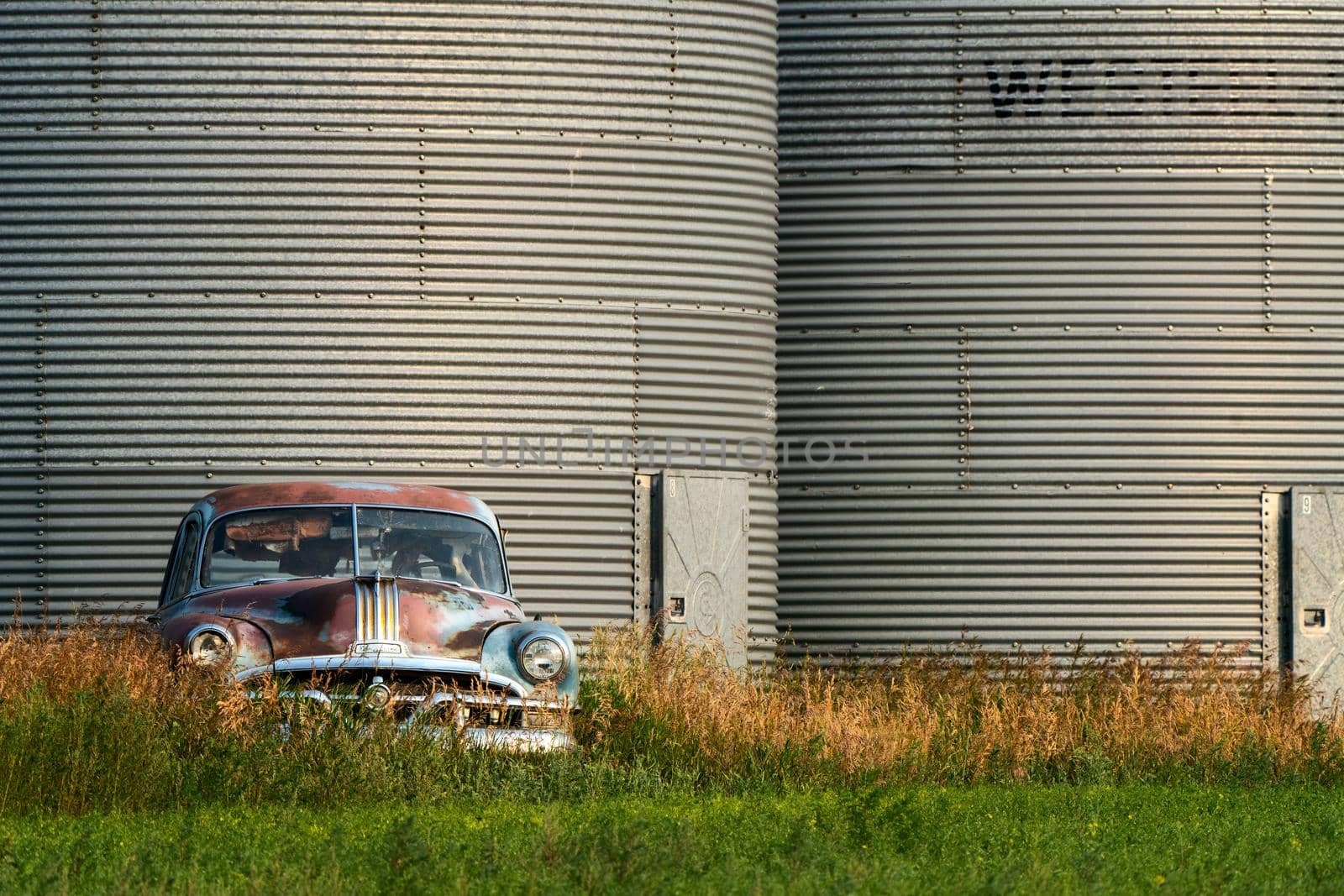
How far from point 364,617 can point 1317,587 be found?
852 centimetres

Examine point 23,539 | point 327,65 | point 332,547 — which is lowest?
point 23,539

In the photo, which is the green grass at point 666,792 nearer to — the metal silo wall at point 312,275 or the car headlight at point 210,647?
the car headlight at point 210,647

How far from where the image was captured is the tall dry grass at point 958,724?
405 inches

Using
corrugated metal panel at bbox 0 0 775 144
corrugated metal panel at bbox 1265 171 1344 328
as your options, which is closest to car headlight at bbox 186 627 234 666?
corrugated metal panel at bbox 0 0 775 144

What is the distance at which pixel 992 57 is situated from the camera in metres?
15.0

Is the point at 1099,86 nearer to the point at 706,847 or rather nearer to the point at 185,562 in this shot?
the point at 185,562

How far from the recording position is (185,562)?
10.5 meters

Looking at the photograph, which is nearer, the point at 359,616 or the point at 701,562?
the point at 359,616

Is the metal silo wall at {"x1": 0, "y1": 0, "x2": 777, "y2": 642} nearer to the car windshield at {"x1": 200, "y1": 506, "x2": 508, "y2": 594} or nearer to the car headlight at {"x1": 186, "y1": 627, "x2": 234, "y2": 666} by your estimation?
the car windshield at {"x1": 200, "y1": 506, "x2": 508, "y2": 594}

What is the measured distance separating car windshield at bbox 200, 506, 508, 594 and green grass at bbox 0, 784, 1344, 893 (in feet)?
6.98

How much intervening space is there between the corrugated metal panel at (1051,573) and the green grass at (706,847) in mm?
5333

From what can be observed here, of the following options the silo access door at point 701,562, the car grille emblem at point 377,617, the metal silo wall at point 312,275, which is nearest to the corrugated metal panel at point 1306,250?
the silo access door at point 701,562

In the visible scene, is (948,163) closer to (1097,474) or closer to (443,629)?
(1097,474)

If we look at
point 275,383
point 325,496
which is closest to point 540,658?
point 325,496
